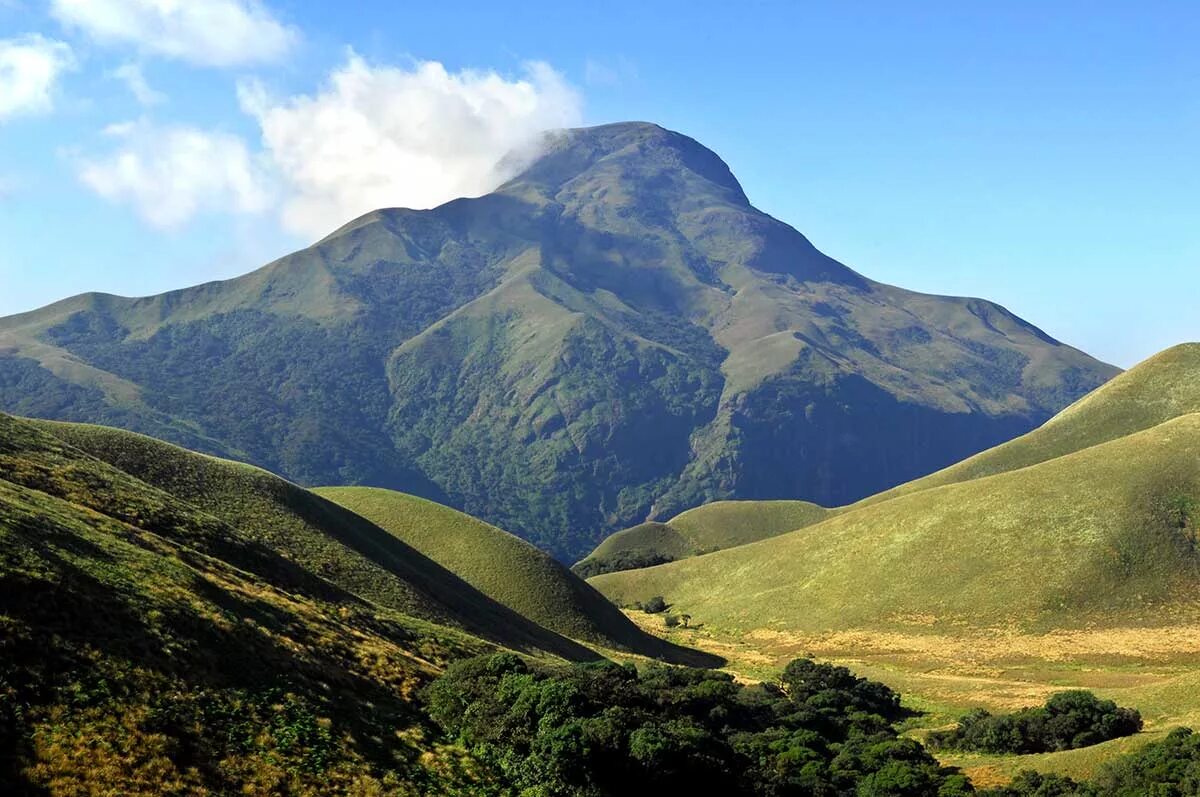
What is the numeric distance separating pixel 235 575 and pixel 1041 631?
7863cm

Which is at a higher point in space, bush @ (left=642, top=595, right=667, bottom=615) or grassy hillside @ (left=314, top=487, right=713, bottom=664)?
grassy hillside @ (left=314, top=487, right=713, bottom=664)

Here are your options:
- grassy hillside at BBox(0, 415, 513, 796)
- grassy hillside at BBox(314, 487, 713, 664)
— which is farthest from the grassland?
grassy hillside at BBox(0, 415, 513, 796)

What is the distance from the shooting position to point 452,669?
139 feet

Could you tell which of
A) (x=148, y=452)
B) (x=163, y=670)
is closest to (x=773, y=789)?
(x=163, y=670)

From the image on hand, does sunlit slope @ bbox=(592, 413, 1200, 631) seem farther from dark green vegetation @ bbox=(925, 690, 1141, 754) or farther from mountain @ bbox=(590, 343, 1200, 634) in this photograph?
dark green vegetation @ bbox=(925, 690, 1141, 754)

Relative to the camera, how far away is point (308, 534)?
241 ft

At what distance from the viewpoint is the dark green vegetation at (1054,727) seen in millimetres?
55375

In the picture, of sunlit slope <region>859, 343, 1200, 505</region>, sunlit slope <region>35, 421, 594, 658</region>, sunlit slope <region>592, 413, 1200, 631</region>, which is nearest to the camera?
sunlit slope <region>35, 421, 594, 658</region>

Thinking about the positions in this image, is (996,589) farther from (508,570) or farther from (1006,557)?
(508,570)

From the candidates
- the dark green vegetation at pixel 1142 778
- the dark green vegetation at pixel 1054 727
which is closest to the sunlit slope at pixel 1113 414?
the dark green vegetation at pixel 1054 727

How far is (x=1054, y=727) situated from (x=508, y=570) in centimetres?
5870

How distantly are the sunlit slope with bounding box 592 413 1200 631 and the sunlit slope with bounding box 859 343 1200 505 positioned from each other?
3063 centimetres

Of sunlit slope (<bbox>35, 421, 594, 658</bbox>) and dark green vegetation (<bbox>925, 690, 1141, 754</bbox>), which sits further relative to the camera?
sunlit slope (<bbox>35, 421, 594, 658</bbox>)

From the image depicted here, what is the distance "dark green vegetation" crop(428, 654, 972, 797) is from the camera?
110 feet
